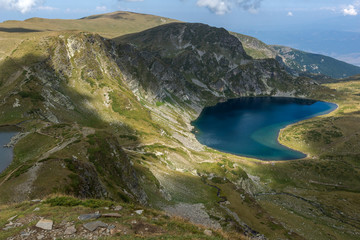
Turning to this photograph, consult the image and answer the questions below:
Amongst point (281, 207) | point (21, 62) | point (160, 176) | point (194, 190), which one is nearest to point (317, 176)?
point (281, 207)

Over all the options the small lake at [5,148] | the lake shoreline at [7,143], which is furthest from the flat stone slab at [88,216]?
the small lake at [5,148]

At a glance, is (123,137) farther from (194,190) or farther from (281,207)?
(281,207)

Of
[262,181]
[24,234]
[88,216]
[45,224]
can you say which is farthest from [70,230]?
[262,181]

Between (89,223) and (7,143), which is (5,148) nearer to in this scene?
(7,143)

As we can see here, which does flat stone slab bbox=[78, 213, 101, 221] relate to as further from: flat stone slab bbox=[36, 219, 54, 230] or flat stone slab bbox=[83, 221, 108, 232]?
flat stone slab bbox=[36, 219, 54, 230]

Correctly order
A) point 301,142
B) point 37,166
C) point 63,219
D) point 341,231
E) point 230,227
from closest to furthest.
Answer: point 63,219 → point 37,166 → point 230,227 → point 341,231 → point 301,142

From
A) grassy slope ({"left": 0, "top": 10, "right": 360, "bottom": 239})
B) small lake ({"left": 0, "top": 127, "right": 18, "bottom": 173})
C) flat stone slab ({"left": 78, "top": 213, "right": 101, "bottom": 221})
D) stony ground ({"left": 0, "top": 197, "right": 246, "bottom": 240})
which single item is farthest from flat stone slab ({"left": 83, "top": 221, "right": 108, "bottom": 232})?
small lake ({"left": 0, "top": 127, "right": 18, "bottom": 173})

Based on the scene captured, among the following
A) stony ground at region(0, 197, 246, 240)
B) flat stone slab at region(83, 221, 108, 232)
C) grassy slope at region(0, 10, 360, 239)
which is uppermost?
flat stone slab at region(83, 221, 108, 232)

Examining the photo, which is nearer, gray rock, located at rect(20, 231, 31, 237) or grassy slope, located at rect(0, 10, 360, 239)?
gray rock, located at rect(20, 231, 31, 237)
